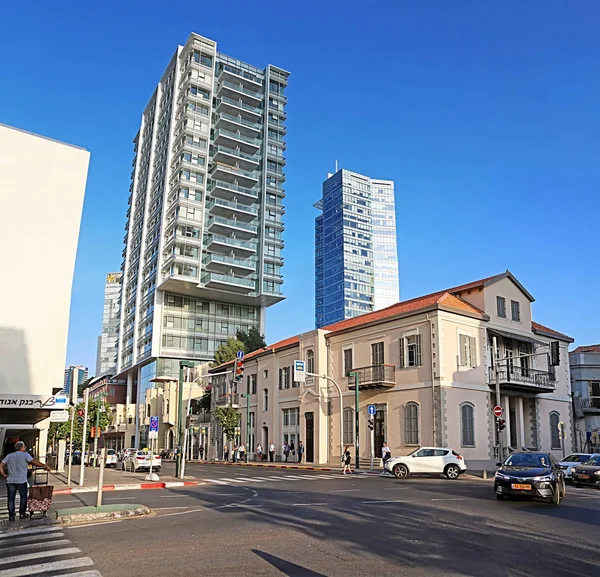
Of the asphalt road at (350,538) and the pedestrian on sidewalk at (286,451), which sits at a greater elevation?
the asphalt road at (350,538)

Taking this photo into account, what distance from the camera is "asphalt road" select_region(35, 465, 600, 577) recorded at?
8.14m

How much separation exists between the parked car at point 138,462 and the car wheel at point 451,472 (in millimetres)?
19410

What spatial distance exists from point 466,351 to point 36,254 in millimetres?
23968

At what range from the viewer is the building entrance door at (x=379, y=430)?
36.9 metres

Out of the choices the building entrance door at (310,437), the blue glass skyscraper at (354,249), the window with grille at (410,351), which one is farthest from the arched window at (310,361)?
the blue glass skyscraper at (354,249)

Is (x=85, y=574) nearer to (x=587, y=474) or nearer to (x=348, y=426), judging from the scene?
(x=587, y=474)

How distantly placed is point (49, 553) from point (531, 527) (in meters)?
8.79

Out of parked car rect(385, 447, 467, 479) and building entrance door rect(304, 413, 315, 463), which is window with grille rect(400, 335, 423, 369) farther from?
building entrance door rect(304, 413, 315, 463)

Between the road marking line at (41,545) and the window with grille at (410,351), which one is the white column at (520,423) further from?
the road marking line at (41,545)

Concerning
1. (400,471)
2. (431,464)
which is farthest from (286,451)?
(431,464)

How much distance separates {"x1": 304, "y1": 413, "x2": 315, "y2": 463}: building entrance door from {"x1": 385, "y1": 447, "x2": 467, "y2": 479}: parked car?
14934mm

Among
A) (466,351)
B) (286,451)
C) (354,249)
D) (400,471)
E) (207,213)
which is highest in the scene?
(354,249)

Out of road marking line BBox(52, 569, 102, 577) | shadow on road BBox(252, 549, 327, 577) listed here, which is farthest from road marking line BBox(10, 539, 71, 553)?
shadow on road BBox(252, 549, 327, 577)

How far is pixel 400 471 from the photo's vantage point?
27312 mm
